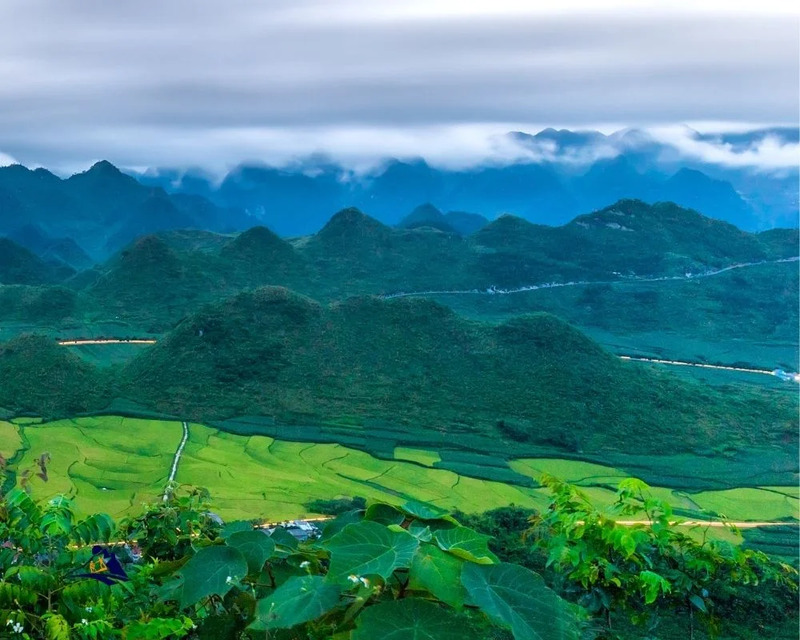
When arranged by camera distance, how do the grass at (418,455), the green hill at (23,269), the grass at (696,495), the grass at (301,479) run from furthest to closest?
the green hill at (23,269) → the grass at (418,455) → the grass at (696,495) → the grass at (301,479)

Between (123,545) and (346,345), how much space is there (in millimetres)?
38952

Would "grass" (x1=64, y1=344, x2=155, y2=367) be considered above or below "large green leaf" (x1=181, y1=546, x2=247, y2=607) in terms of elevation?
below

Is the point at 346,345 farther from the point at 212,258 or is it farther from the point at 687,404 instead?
the point at 212,258

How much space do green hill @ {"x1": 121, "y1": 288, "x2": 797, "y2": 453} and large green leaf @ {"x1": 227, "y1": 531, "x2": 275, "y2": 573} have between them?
3330 cm

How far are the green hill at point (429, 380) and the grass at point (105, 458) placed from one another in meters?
3.30

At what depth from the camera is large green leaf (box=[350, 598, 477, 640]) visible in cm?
201

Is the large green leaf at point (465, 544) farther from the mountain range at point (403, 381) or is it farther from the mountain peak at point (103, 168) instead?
the mountain peak at point (103, 168)

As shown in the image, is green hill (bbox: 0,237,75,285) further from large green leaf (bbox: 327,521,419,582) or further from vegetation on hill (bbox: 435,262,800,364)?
large green leaf (bbox: 327,521,419,582)

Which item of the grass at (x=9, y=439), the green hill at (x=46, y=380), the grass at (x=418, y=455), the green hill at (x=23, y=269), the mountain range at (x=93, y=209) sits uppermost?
the mountain range at (x=93, y=209)

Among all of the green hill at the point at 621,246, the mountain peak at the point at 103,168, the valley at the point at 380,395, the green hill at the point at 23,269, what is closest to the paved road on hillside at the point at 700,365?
the valley at the point at 380,395

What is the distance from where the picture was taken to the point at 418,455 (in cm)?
3259

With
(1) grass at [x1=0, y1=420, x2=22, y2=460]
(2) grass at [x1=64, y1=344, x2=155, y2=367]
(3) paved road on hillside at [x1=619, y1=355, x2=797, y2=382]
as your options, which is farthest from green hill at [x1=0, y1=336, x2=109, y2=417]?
(3) paved road on hillside at [x1=619, y1=355, x2=797, y2=382]

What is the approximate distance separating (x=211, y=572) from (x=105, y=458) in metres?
28.4

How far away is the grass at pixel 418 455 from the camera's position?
31688 millimetres
